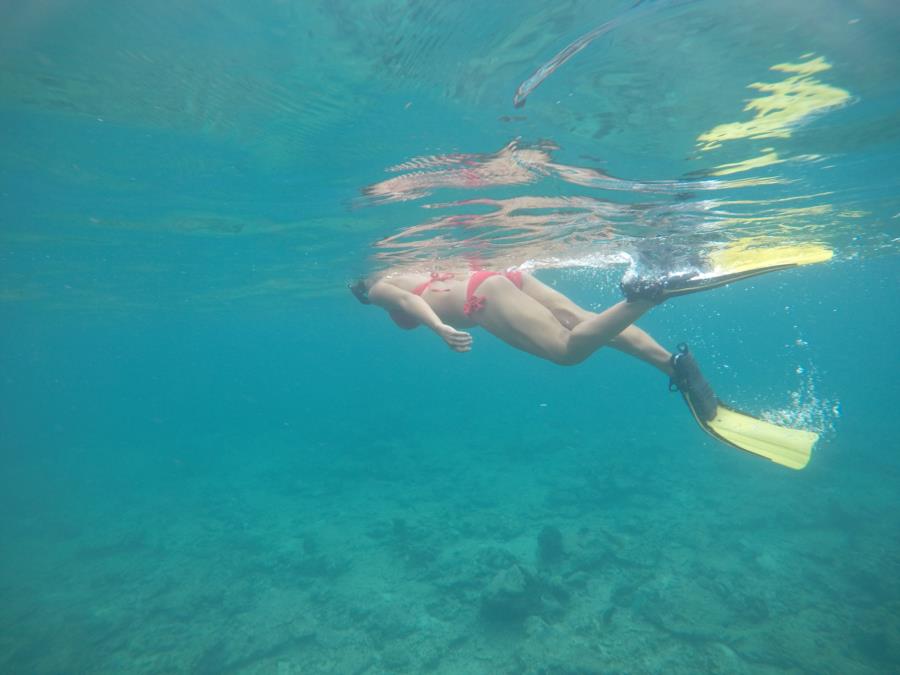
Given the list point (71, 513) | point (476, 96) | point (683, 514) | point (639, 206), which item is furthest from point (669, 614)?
point (71, 513)

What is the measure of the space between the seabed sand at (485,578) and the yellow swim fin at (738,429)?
4949 mm

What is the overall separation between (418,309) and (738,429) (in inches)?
196

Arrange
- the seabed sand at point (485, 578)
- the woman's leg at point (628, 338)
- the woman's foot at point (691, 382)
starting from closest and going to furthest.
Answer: the woman's foot at point (691, 382), the woman's leg at point (628, 338), the seabed sand at point (485, 578)

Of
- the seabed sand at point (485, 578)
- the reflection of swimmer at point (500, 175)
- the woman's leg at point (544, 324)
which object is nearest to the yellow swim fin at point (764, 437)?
the woman's leg at point (544, 324)

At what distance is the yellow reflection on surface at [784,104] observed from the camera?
6.35 m

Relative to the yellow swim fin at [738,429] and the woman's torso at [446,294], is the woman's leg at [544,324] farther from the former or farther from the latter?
the yellow swim fin at [738,429]

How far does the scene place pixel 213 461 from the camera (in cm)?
3198

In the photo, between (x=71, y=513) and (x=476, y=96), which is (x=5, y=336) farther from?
(x=476, y=96)

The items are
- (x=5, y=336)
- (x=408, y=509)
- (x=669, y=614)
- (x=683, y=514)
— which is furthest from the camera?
(x=5, y=336)

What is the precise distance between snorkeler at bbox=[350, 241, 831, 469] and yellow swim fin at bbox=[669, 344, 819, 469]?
1cm

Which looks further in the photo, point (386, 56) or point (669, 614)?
point (669, 614)

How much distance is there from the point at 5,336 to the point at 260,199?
56.4m

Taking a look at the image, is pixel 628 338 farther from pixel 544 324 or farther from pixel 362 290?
pixel 362 290

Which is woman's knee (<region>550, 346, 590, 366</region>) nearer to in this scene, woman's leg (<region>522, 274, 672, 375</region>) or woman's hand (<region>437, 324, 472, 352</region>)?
woman's leg (<region>522, 274, 672, 375</region>)
